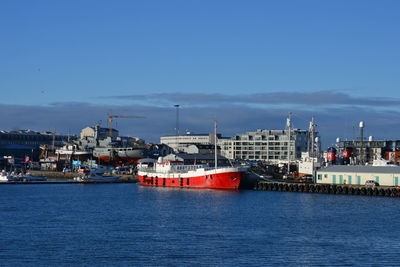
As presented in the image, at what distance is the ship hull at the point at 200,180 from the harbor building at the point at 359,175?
1047 cm

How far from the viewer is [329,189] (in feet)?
289

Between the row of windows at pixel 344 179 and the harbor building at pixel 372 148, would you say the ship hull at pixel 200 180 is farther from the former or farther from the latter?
the harbor building at pixel 372 148

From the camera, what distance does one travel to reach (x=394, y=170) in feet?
284

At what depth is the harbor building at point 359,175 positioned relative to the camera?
8600 centimetres

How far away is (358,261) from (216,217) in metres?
21.2

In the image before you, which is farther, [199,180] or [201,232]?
[199,180]

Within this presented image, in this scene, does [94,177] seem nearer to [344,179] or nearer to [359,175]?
[344,179]

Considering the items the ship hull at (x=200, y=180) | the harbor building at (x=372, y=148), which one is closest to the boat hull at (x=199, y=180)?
the ship hull at (x=200, y=180)

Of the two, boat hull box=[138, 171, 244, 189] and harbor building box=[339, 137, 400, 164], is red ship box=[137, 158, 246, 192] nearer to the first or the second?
boat hull box=[138, 171, 244, 189]

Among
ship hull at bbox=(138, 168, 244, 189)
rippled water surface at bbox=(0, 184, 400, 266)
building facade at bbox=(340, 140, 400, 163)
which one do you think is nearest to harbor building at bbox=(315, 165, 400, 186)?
rippled water surface at bbox=(0, 184, 400, 266)

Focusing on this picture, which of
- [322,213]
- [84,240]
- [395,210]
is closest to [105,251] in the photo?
[84,240]

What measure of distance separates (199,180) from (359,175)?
2080 centimetres

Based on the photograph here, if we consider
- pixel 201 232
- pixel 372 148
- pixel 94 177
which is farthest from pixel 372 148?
pixel 201 232

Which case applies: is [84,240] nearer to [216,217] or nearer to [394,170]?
Answer: [216,217]
